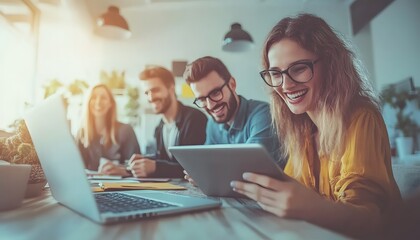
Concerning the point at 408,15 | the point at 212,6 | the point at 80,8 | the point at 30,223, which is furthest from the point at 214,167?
the point at 80,8

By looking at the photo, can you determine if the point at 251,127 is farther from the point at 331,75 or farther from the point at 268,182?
the point at 268,182

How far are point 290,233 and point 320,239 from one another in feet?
0.10

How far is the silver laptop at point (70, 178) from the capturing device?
1.03ft

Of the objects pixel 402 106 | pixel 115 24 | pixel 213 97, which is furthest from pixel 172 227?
pixel 402 106

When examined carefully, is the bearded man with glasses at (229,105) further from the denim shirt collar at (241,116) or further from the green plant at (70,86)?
the green plant at (70,86)

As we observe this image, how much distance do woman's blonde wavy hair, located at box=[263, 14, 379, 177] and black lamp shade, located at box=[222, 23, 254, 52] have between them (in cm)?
51

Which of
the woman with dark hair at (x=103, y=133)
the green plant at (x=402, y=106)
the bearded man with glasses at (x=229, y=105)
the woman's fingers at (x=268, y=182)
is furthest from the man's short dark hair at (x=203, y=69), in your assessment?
the green plant at (x=402, y=106)

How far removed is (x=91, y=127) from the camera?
1.74 metres

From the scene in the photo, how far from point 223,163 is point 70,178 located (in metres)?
0.19

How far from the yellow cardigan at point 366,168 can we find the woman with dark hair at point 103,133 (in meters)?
1.33

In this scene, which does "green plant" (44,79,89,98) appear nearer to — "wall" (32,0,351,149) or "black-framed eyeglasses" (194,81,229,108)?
"wall" (32,0,351,149)

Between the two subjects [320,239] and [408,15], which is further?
[408,15]

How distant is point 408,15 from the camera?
2137 mm

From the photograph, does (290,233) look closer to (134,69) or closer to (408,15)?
(134,69)
